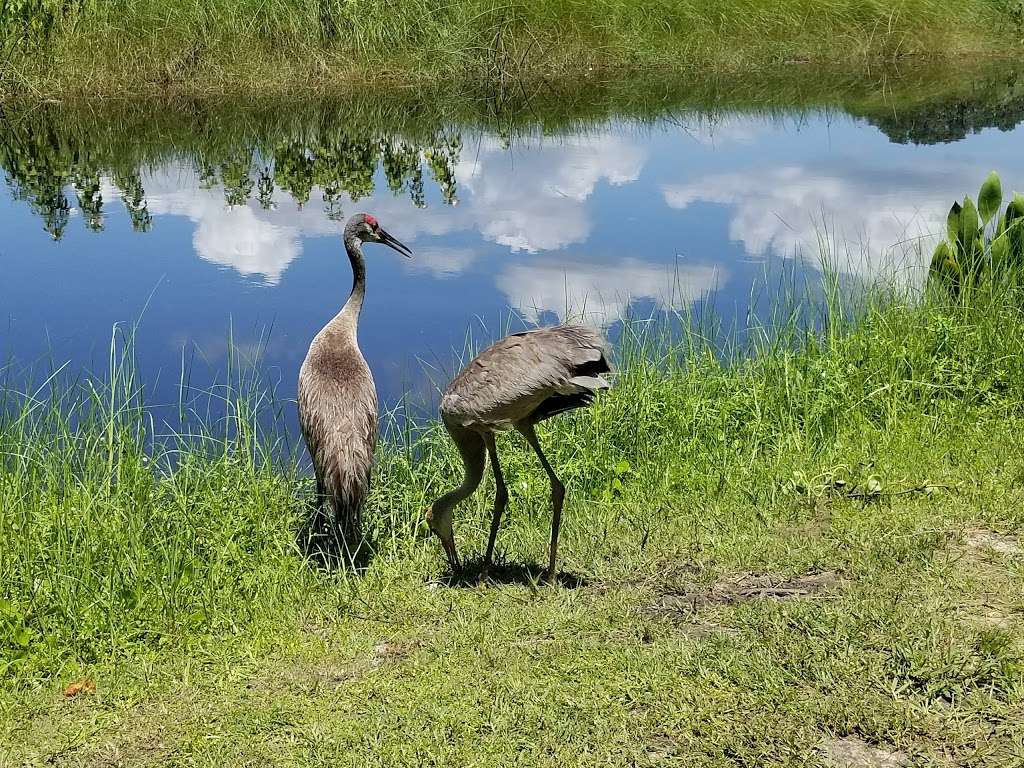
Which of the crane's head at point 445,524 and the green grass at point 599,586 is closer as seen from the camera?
the green grass at point 599,586

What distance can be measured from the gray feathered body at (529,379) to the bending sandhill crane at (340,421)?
809 millimetres

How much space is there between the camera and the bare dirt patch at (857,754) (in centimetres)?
311

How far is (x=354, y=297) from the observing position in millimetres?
6168

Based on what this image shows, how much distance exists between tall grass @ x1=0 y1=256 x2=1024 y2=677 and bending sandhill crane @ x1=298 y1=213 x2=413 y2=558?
24cm

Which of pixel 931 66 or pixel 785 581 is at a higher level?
pixel 931 66

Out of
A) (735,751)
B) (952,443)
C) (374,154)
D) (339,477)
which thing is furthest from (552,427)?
(374,154)

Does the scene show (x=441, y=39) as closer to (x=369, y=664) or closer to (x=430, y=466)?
(x=430, y=466)

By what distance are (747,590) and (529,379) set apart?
112cm

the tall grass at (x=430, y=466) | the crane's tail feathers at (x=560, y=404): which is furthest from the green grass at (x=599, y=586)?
the crane's tail feathers at (x=560, y=404)

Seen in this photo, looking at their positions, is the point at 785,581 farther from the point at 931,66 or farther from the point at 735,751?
the point at 931,66

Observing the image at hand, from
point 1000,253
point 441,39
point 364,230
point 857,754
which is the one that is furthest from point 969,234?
point 441,39

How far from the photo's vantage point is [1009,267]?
6.92 meters

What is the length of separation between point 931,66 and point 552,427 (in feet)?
55.1

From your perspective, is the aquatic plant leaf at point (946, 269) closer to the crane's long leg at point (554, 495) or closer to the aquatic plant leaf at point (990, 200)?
the aquatic plant leaf at point (990, 200)
